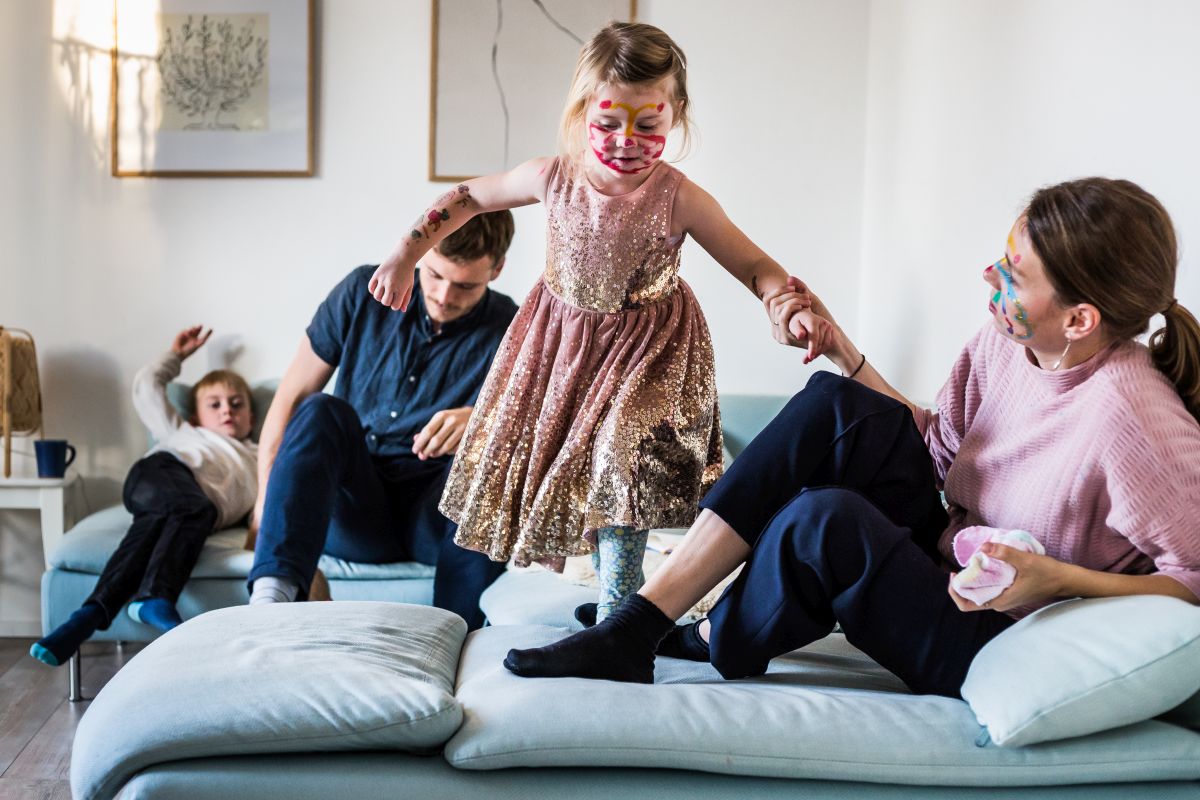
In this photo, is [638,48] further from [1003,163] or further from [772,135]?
[772,135]

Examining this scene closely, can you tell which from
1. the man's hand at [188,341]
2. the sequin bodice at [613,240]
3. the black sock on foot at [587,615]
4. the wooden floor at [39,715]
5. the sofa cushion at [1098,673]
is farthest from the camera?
the man's hand at [188,341]

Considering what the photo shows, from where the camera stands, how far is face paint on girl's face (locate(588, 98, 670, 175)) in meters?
1.74

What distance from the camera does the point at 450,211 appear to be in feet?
6.39

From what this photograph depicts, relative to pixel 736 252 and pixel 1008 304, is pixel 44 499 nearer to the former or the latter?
pixel 736 252

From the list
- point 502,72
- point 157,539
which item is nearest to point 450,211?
point 157,539

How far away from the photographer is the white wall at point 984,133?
68.4 inches

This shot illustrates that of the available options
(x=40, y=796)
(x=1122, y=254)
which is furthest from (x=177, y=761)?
(x=1122, y=254)

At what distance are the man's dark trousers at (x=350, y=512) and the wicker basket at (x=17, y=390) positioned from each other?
4.02ft

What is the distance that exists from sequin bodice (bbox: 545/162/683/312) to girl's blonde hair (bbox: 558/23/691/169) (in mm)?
76

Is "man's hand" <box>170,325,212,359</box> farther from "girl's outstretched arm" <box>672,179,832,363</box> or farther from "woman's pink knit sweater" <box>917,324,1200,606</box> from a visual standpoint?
"woman's pink knit sweater" <box>917,324,1200,606</box>

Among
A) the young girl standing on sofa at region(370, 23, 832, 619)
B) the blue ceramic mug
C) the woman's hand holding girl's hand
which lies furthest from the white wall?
the blue ceramic mug

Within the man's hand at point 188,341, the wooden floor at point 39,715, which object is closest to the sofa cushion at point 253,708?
the wooden floor at point 39,715

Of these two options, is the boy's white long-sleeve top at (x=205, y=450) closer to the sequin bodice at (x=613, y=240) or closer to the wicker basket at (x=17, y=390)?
the wicker basket at (x=17, y=390)

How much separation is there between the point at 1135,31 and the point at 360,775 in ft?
5.19
